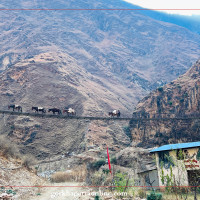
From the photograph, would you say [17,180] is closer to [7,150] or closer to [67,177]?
[7,150]

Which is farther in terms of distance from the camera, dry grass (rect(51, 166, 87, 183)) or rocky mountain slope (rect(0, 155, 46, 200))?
dry grass (rect(51, 166, 87, 183))

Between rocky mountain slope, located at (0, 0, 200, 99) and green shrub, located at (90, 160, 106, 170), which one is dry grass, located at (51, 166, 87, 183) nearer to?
green shrub, located at (90, 160, 106, 170)

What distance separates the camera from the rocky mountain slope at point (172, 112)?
142 ft

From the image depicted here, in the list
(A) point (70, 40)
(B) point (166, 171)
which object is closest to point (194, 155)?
(B) point (166, 171)

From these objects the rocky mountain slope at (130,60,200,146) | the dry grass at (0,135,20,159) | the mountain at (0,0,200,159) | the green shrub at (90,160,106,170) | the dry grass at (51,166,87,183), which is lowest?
the dry grass at (51,166,87,183)

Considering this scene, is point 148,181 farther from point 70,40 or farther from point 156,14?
point 156,14

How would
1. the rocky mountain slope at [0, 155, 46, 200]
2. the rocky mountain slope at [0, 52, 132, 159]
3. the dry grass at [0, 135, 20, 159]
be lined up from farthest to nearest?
1. the rocky mountain slope at [0, 52, 132, 159]
2. the dry grass at [0, 135, 20, 159]
3. the rocky mountain slope at [0, 155, 46, 200]

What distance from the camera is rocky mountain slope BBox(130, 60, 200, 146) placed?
1702 inches

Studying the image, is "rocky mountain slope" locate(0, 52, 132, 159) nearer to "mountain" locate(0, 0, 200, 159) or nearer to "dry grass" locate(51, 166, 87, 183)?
"mountain" locate(0, 0, 200, 159)

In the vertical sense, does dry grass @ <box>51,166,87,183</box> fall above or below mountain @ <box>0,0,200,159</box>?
below

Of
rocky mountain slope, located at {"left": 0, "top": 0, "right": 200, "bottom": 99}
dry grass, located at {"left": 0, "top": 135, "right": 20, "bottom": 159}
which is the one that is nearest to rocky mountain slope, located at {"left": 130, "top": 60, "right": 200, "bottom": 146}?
dry grass, located at {"left": 0, "top": 135, "right": 20, "bottom": 159}

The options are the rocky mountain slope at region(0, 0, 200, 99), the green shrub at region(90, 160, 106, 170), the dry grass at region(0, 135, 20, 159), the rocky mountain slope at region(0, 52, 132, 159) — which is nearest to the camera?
the dry grass at region(0, 135, 20, 159)

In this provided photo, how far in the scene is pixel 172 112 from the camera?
157ft

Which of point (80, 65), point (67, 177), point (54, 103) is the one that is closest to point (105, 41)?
point (80, 65)
